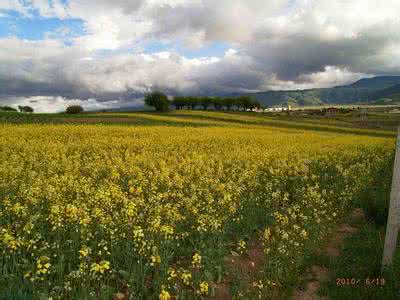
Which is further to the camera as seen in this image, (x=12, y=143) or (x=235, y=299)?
(x=12, y=143)

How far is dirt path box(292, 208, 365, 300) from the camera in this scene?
801 centimetres

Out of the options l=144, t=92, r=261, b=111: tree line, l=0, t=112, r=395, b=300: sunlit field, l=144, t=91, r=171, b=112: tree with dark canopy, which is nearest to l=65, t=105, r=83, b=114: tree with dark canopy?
l=144, t=91, r=171, b=112: tree with dark canopy

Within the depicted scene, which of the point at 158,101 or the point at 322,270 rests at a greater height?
A: the point at 158,101

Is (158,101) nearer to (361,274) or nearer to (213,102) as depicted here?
(213,102)

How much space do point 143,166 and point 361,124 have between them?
82870 mm

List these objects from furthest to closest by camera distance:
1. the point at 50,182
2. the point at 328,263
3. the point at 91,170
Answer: the point at 91,170 → the point at 50,182 → the point at 328,263

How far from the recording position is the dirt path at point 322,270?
8010 millimetres

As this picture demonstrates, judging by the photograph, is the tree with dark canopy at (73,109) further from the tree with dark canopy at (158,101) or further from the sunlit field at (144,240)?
the sunlit field at (144,240)

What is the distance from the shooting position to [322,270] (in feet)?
30.3

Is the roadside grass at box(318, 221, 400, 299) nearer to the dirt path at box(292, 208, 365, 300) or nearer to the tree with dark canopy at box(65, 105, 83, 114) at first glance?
the dirt path at box(292, 208, 365, 300)

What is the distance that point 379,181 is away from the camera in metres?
19.7

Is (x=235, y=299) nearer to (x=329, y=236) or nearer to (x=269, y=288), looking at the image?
(x=269, y=288)

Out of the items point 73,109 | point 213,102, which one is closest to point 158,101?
point 73,109

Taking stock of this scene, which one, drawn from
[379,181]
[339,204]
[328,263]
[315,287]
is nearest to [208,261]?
[315,287]
